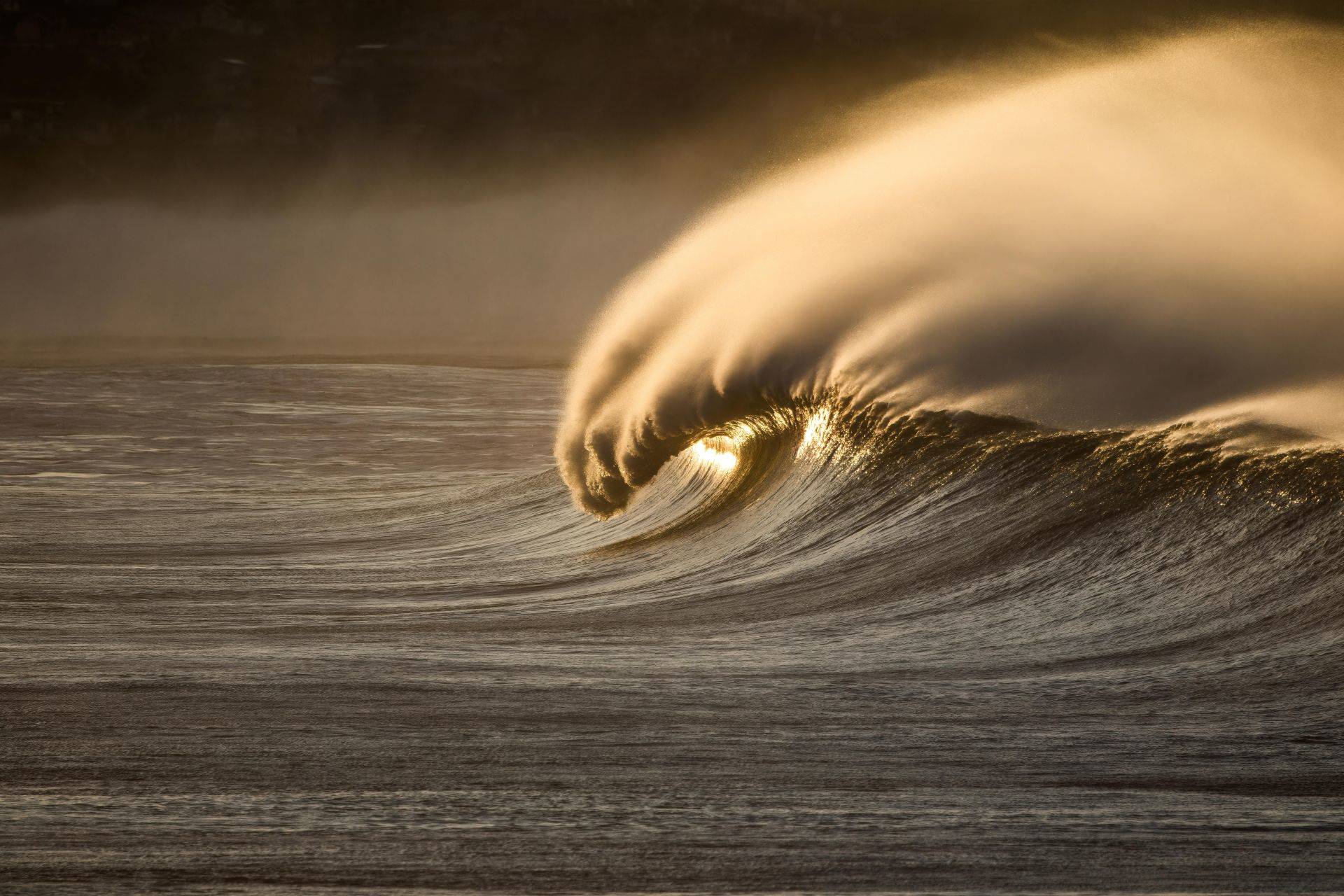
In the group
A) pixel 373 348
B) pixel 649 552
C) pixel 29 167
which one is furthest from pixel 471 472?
pixel 29 167

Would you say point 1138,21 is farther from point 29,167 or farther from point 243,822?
point 243,822

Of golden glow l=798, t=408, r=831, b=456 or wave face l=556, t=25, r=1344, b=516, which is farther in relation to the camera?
golden glow l=798, t=408, r=831, b=456

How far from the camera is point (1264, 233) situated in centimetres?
629

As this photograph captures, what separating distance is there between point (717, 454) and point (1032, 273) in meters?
1.73

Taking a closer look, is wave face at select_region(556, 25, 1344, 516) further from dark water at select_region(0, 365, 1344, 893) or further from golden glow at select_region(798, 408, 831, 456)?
dark water at select_region(0, 365, 1344, 893)

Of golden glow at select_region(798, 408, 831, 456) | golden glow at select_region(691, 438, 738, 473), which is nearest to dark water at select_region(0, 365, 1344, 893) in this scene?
golden glow at select_region(798, 408, 831, 456)

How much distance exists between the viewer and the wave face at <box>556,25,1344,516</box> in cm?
545

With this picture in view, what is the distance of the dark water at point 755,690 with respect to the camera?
2.12 meters

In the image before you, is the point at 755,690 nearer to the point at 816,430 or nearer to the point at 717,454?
the point at 816,430

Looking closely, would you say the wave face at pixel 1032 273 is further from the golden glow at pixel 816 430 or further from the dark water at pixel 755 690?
the dark water at pixel 755 690

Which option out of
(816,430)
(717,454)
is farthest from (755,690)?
(717,454)

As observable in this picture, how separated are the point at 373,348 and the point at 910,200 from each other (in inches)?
1648

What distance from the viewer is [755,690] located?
308 cm

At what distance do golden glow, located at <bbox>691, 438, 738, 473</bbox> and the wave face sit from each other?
0.10m
